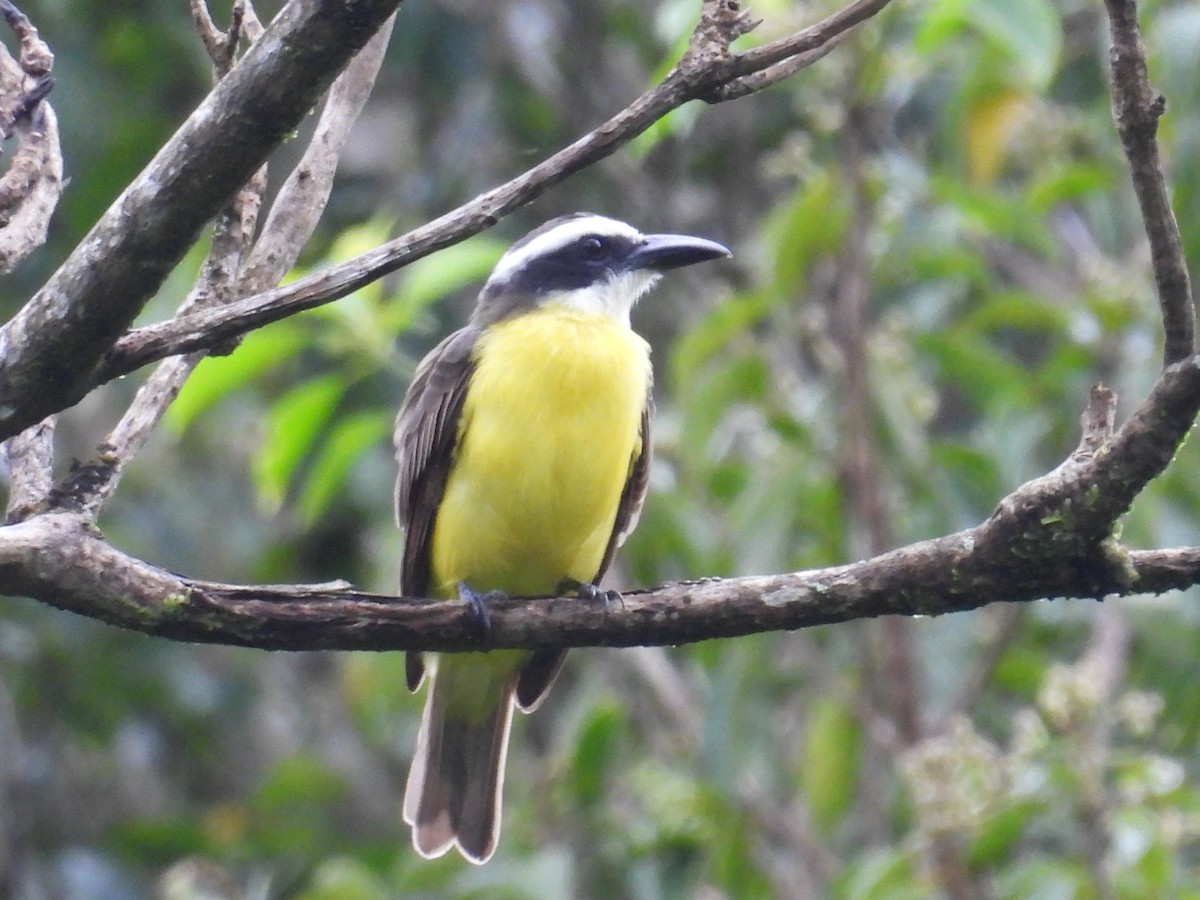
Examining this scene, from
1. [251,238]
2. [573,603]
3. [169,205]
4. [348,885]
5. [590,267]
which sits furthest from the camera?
[348,885]

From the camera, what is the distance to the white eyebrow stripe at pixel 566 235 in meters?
4.96

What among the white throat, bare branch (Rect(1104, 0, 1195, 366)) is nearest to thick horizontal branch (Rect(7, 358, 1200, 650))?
bare branch (Rect(1104, 0, 1195, 366))

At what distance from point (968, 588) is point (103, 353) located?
60.2 inches

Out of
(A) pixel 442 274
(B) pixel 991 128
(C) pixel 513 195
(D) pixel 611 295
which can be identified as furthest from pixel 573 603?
(B) pixel 991 128

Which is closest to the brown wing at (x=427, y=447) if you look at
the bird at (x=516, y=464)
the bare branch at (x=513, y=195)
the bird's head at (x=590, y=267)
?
the bird at (x=516, y=464)

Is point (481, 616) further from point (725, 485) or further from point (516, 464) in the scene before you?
point (725, 485)

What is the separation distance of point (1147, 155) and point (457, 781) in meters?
3.15

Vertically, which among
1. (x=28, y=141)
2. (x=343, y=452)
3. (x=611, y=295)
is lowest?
(x=28, y=141)

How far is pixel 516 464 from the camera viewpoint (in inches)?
172

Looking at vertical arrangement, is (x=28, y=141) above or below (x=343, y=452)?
below

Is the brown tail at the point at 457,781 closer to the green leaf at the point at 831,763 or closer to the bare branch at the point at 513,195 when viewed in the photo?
the green leaf at the point at 831,763

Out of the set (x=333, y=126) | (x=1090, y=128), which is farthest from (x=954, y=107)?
(x=333, y=126)

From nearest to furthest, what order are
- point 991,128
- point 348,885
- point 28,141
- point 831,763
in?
point 28,141 → point 348,885 → point 831,763 → point 991,128

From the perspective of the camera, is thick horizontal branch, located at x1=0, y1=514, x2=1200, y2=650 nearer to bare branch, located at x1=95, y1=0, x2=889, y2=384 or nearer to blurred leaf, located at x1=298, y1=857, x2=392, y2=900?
bare branch, located at x1=95, y1=0, x2=889, y2=384
